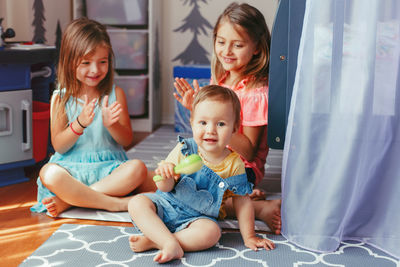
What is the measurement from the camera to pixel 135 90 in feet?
9.78

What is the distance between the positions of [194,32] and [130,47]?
0.50 metres

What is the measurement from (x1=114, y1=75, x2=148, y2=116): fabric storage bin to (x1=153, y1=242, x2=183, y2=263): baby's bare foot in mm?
1867

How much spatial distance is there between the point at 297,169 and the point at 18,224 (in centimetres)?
85

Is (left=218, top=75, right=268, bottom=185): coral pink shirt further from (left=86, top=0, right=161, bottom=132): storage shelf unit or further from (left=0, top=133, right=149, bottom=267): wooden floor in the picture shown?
(left=86, top=0, right=161, bottom=132): storage shelf unit

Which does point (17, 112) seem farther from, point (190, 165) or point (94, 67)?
point (190, 165)

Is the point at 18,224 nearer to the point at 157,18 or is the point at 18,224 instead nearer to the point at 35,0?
the point at 35,0

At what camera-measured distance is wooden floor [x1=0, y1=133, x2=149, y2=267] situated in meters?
1.27

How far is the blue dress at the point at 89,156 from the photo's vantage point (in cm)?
160

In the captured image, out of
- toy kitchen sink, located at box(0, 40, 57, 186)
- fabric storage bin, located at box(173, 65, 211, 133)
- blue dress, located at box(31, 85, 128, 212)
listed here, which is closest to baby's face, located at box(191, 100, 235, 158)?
blue dress, located at box(31, 85, 128, 212)

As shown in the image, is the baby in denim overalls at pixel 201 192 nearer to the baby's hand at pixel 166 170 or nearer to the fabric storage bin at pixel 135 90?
the baby's hand at pixel 166 170

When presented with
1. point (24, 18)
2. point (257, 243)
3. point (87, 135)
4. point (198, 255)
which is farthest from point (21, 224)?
point (24, 18)

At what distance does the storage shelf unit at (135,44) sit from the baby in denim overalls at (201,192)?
1.66m

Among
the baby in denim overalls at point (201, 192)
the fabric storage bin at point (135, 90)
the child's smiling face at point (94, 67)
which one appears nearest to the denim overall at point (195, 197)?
the baby in denim overalls at point (201, 192)

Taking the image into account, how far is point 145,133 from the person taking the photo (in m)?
2.98
